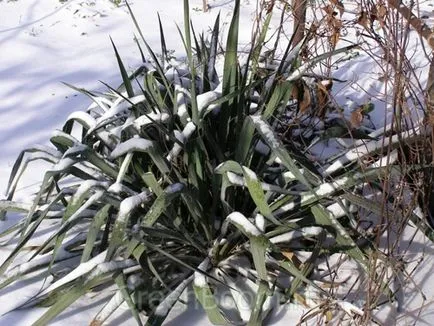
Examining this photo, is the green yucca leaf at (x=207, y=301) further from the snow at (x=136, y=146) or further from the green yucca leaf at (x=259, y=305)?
the snow at (x=136, y=146)

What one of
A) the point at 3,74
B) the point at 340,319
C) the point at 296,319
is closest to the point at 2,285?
the point at 296,319

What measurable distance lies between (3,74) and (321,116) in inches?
90.7

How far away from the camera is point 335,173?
7.46 feet

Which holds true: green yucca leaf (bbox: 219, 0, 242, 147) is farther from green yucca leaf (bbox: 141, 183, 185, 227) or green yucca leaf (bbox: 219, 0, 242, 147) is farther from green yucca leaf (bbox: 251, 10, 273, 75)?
green yucca leaf (bbox: 141, 183, 185, 227)

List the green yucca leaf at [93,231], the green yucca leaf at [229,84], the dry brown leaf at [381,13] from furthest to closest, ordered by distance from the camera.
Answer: the green yucca leaf at [229,84], the green yucca leaf at [93,231], the dry brown leaf at [381,13]

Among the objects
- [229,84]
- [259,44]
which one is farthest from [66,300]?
[259,44]

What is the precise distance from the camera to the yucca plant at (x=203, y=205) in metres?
1.98

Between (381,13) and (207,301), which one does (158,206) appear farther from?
(381,13)

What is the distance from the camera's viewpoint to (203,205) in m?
2.25

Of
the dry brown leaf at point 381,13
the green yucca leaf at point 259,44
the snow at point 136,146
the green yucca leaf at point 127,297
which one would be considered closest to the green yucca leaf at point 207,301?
the green yucca leaf at point 127,297

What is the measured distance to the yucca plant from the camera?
1982mm

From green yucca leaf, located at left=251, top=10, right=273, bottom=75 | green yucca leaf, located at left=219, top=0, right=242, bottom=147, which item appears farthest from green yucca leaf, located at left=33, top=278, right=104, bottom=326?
green yucca leaf, located at left=251, top=10, right=273, bottom=75

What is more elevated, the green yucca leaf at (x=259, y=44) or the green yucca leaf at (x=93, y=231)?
the green yucca leaf at (x=259, y=44)

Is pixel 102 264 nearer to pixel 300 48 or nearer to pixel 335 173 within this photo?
pixel 335 173
